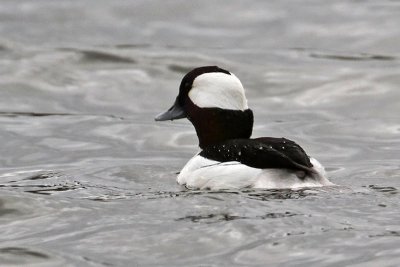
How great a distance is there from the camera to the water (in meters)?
8.20

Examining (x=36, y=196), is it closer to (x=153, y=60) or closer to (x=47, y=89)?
(x=47, y=89)

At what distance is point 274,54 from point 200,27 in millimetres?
2011

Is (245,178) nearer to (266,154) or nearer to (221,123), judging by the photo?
(266,154)

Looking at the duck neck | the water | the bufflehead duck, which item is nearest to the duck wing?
the bufflehead duck

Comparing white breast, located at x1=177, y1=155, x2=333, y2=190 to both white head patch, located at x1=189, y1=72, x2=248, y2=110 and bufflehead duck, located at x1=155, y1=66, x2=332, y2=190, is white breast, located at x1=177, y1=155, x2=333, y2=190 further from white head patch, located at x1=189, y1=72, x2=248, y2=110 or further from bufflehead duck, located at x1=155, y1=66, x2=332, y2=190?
white head patch, located at x1=189, y1=72, x2=248, y2=110

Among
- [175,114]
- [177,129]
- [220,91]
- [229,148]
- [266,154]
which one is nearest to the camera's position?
[266,154]

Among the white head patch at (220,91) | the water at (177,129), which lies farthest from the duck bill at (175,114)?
the water at (177,129)

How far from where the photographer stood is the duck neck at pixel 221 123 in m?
10.3

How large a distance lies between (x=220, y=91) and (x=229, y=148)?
2.58ft

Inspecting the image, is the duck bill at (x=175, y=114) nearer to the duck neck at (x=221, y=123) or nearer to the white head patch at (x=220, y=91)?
the duck neck at (x=221, y=123)

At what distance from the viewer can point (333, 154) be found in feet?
42.0

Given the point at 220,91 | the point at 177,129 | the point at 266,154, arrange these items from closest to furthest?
the point at 266,154
the point at 220,91
the point at 177,129

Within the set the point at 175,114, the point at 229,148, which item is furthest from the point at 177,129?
the point at 229,148

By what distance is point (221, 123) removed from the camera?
10.4m
